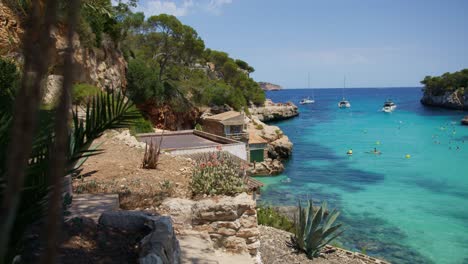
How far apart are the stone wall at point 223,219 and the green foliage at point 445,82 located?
85197 millimetres

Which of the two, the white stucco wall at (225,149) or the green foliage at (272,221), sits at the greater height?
the white stucco wall at (225,149)

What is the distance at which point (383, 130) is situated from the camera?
5912cm

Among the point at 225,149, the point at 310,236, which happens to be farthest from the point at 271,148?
the point at 310,236

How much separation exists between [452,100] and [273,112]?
130 ft

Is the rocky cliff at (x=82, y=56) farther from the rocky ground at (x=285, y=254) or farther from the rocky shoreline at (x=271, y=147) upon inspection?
the rocky shoreline at (x=271, y=147)

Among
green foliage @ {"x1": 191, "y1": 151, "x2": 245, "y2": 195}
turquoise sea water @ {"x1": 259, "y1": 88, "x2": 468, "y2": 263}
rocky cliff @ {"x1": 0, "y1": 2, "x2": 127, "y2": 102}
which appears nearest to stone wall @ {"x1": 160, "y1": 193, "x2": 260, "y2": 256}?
green foliage @ {"x1": 191, "y1": 151, "x2": 245, "y2": 195}

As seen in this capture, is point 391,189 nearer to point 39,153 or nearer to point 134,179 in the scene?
point 134,179

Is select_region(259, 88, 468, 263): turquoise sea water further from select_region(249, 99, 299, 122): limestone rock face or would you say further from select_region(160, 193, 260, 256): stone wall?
select_region(249, 99, 299, 122): limestone rock face

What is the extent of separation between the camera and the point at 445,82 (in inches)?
3364

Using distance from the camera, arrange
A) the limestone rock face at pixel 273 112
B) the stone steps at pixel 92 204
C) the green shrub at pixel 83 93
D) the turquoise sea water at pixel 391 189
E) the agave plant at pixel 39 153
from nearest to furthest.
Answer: the agave plant at pixel 39 153 → the stone steps at pixel 92 204 → the green shrub at pixel 83 93 → the turquoise sea water at pixel 391 189 → the limestone rock face at pixel 273 112

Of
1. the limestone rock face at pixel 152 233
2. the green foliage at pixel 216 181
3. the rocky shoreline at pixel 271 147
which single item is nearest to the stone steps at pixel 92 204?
the limestone rock face at pixel 152 233

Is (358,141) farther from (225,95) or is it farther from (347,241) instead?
(347,241)

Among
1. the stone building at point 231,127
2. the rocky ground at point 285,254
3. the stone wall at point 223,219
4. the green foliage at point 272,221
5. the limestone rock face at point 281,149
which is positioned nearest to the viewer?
the stone wall at point 223,219

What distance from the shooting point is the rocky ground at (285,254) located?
9.23m
